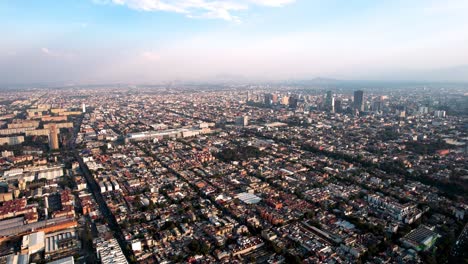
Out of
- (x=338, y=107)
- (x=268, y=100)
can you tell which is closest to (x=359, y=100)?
(x=338, y=107)

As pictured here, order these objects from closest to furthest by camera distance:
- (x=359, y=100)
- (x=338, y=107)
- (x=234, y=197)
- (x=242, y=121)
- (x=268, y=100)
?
1. (x=234, y=197)
2. (x=242, y=121)
3. (x=338, y=107)
4. (x=359, y=100)
5. (x=268, y=100)

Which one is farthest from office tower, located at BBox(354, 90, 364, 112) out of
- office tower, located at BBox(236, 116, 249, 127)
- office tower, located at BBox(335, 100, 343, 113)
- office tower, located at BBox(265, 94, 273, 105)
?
office tower, located at BBox(236, 116, 249, 127)

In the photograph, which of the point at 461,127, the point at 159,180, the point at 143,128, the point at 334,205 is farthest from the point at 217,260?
the point at 461,127

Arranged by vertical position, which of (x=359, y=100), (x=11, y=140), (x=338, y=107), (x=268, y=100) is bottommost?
(x=11, y=140)

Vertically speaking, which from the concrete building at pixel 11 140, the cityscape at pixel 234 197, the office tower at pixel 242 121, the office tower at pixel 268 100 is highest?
the office tower at pixel 268 100

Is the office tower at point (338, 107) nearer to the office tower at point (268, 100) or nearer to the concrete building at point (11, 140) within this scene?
the office tower at point (268, 100)

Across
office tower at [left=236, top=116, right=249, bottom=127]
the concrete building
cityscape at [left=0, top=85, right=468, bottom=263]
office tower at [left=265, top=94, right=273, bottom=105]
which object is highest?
office tower at [left=265, top=94, right=273, bottom=105]

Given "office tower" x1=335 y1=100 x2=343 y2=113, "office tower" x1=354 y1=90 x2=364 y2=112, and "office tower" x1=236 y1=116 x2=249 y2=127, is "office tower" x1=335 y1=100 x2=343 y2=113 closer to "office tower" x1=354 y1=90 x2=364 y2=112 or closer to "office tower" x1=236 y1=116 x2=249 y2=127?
"office tower" x1=354 y1=90 x2=364 y2=112

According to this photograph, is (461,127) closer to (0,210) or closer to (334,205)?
(334,205)

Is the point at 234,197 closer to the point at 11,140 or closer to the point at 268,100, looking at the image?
the point at 11,140

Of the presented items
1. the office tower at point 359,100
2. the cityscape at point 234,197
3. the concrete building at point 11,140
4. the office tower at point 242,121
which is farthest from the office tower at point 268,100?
the concrete building at point 11,140

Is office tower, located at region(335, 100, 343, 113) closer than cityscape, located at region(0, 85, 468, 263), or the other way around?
cityscape, located at region(0, 85, 468, 263)
